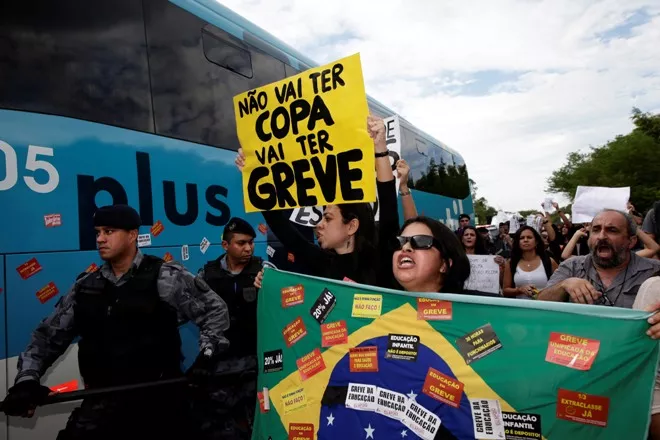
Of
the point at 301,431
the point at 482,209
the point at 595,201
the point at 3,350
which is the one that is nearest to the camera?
the point at 301,431

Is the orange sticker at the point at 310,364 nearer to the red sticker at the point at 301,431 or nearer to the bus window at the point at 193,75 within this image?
the red sticker at the point at 301,431

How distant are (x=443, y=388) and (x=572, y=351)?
1.74ft

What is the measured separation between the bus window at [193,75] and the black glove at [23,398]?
2.17 m

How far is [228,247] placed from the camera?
4.03 m

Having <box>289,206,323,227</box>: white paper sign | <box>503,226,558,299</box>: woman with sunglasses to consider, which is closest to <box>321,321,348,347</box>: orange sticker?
<box>289,206,323,227</box>: white paper sign

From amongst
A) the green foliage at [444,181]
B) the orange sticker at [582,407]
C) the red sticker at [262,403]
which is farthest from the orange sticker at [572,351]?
the green foliage at [444,181]

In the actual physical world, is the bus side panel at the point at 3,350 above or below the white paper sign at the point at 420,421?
above

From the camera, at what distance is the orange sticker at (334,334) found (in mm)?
2395

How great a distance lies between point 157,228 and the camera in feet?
12.5

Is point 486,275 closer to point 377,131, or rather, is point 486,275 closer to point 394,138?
point 394,138

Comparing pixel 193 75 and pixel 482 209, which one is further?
pixel 482 209

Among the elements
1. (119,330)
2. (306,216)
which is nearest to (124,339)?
(119,330)

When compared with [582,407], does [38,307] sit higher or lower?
higher

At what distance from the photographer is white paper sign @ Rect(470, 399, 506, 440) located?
6.23ft
